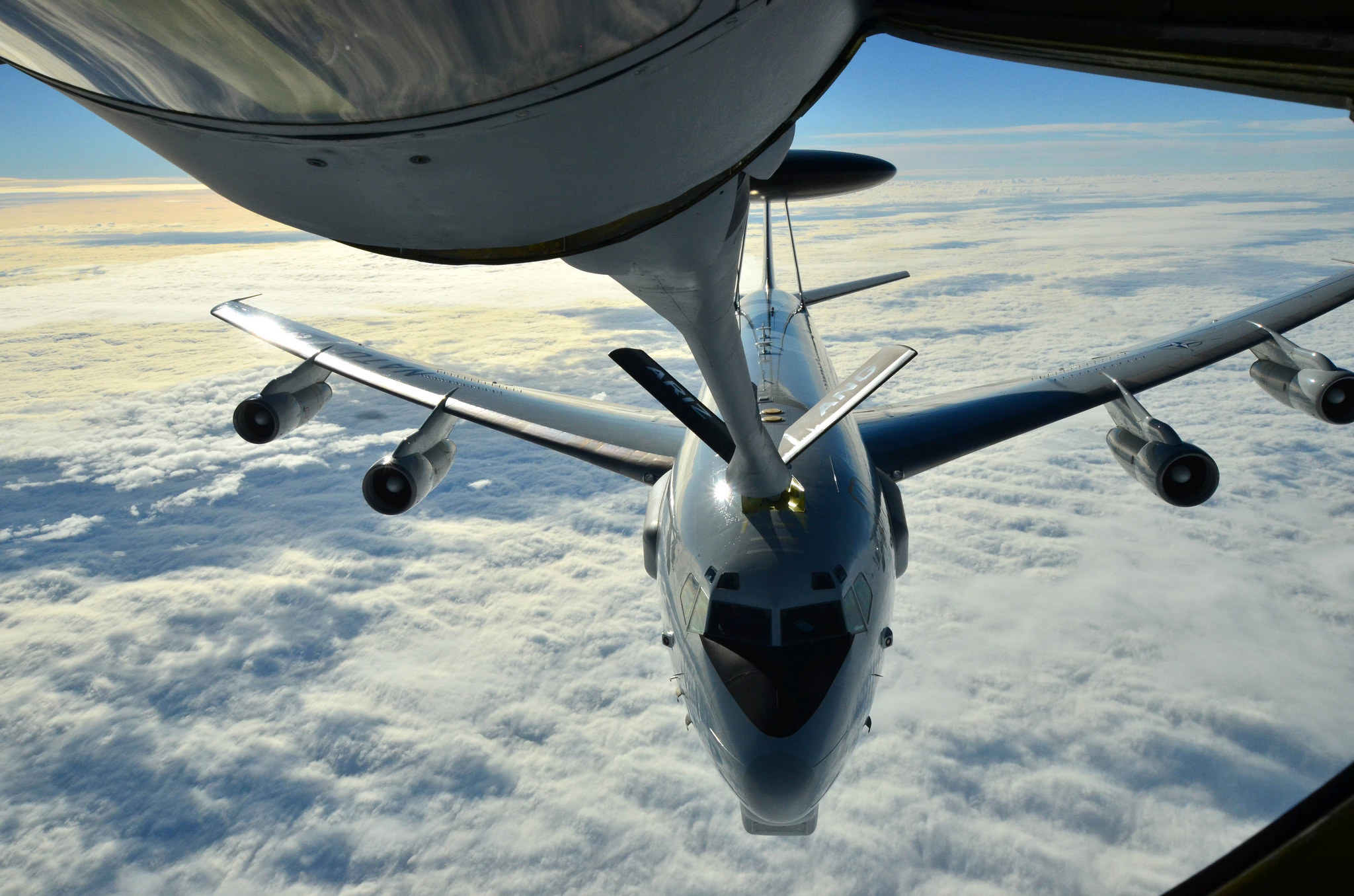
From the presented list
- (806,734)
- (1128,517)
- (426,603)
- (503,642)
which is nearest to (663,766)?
(503,642)

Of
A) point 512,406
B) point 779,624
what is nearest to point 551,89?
point 779,624

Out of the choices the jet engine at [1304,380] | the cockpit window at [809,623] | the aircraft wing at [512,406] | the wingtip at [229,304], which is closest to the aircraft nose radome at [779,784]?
the cockpit window at [809,623]

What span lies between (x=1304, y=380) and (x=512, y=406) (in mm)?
23616

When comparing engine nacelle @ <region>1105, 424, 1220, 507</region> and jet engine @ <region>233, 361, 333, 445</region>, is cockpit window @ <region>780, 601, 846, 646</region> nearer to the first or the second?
engine nacelle @ <region>1105, 424, 1220, 507</region>

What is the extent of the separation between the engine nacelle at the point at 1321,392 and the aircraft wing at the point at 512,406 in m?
17.9

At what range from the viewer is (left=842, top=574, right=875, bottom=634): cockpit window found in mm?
10945

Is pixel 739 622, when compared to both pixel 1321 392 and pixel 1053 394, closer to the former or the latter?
pixel 1053 394

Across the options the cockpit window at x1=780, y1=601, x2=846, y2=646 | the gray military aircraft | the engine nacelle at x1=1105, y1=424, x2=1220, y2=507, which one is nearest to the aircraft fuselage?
the cockpit window at x1=780, y1=601, x2=846, y2=646

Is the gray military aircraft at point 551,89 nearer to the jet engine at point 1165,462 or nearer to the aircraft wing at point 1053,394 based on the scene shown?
the aircraft wing at point 1053,394

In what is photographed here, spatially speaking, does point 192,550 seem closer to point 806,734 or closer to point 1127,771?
point 806,734

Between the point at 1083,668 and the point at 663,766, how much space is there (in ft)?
137

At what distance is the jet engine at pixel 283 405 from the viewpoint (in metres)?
19.4

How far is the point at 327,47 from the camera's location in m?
1.48

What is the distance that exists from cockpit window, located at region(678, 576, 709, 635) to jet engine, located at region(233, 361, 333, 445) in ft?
46.2
